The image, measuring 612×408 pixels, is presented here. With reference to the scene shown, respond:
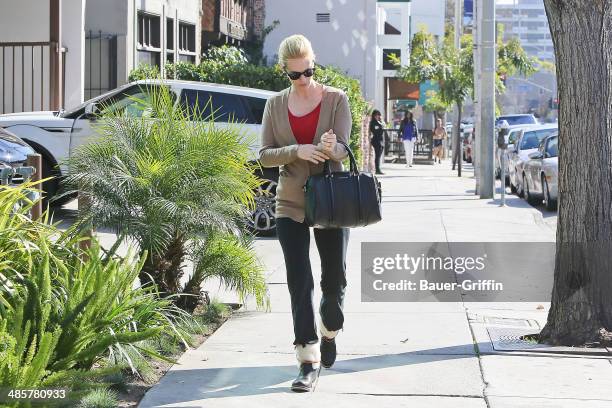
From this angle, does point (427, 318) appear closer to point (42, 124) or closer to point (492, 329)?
point (492, 329)

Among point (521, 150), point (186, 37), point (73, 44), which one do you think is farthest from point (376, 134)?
point (73, 44)

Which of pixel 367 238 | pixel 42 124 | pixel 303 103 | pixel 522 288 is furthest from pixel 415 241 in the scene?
pixel 303 103

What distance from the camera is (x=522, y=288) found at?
1075cm

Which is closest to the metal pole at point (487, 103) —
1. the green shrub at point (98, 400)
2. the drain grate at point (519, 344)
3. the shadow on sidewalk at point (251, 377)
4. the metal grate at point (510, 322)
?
the metal grate at point (510, 322)

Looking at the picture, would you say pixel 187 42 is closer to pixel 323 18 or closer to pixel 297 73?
pixel 323 18

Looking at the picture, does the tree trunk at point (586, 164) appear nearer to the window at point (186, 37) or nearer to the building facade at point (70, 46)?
the building facade at point (70, 46)

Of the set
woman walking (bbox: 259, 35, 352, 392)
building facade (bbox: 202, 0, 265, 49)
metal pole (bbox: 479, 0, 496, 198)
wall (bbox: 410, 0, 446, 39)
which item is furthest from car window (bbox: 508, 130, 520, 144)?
wall (bbox: 410, 0, 446, 39)

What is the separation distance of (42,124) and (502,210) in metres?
8.14

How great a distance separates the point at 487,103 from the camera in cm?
2288

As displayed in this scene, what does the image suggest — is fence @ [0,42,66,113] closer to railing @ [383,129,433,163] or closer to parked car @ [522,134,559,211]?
parked car @ [522,134,559,211]

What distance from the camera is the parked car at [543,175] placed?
21109 millimetres

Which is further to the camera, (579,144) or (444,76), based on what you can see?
(444,76)

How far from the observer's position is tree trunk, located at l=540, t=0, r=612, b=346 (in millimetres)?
7812

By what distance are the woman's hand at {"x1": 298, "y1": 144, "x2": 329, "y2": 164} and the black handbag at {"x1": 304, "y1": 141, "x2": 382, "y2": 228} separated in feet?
0.29
